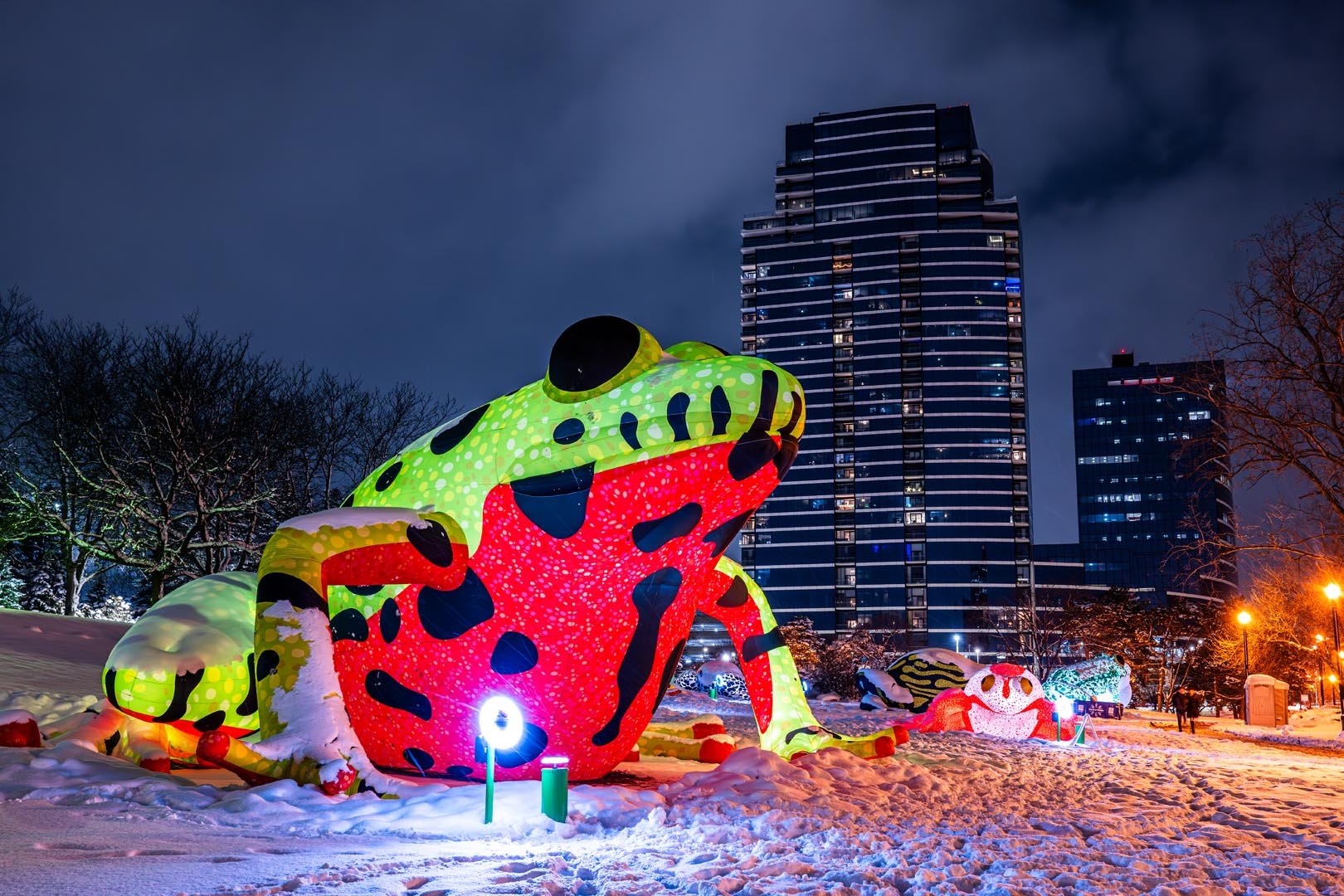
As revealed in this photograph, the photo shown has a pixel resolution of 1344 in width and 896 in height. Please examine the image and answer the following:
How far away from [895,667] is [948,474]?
269 ft

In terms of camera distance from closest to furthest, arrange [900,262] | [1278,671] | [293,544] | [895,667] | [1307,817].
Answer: [293,544] → [1307,817] → [895,667] → [1278,671] → [900,262]

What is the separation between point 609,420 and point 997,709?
1040cm

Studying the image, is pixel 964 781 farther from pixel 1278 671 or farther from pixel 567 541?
pixel 1278 671

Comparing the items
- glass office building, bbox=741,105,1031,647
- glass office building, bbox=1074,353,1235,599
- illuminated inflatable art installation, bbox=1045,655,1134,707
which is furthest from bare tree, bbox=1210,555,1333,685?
glass office building, bbox=1074,353,1235,599

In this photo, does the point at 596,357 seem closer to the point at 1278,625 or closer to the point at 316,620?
the point at 316,620

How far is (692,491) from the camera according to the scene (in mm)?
4801

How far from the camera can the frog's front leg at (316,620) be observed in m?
4.41

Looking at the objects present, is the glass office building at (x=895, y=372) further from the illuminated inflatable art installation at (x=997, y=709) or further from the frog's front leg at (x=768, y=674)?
the frog's front leg at (x=768, y=674)

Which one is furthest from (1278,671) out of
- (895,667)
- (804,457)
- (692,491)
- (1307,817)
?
(804,457)

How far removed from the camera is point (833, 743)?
21.9ft

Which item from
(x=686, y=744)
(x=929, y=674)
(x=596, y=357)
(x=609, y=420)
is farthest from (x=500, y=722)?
(x=929, y=674)

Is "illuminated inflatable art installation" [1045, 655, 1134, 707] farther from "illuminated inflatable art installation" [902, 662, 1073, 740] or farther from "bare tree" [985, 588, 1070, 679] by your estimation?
"bare tree" [985, 588, 1070, 679]

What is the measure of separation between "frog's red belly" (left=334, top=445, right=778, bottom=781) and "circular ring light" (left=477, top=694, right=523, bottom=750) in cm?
14

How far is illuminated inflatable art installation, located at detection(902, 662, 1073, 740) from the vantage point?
13141 mm
